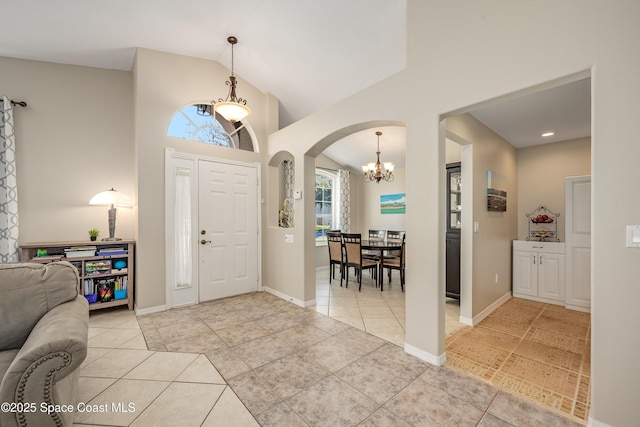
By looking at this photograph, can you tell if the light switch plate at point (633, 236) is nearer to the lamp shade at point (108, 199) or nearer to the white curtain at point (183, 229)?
the white curtain at point (183, 229)

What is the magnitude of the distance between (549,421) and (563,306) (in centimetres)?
285

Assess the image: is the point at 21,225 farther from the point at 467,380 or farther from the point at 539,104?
the point at 539,104

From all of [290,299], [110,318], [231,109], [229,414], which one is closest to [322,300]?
[290,299]

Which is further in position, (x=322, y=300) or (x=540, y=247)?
(x=322, y=300)

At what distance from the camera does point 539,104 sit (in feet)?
9.69

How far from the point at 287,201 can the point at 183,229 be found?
5.71ft

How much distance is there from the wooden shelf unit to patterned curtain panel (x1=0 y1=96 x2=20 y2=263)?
0.13 meters

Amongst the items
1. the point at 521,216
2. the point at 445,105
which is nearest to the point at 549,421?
the point at 445,105

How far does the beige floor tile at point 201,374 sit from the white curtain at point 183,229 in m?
1.76

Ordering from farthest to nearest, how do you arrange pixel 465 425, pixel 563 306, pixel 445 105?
pixel 563 306 → pixel 445 105 → pixel 465 425

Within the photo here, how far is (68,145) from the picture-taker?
12.0ft

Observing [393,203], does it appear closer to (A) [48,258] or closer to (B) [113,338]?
(B) [113,338]

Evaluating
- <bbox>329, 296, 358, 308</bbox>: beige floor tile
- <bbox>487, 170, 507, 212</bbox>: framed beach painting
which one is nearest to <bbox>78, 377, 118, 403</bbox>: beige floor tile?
<bbox>329, 296, 358, 308</bbox>: beige floor tile

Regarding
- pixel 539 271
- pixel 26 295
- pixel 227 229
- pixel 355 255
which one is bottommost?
pixel 539 271
